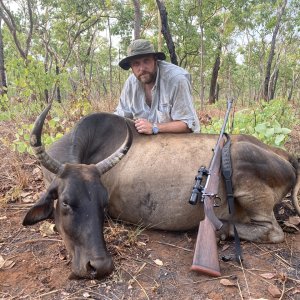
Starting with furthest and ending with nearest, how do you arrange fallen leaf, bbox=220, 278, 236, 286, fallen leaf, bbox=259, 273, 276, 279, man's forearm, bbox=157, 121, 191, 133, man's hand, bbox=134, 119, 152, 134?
man's forearm, bbox=157, 121, 191, 133 → man's hand, bbox=134, 119, 152, 134 → fallen leaf, bbox=259, 273, 276, 279 → fallen leaf, bbox=220, 278, 236, 286

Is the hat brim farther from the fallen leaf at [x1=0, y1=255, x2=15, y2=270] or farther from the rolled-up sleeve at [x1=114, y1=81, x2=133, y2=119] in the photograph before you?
the fallen leaf at [x1=0, y1=255, x2=15, y2=270]

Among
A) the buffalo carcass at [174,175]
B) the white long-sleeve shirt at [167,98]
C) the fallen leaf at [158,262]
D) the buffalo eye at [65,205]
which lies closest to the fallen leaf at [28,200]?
the buffalo carcass at [174,175]

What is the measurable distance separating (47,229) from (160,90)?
6.99ft

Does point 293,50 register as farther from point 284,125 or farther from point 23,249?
point 23,249

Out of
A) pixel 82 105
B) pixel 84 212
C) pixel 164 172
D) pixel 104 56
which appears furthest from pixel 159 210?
pixel 104 56

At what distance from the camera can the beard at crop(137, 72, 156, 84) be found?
178 inches

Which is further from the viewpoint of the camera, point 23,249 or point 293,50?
point 293,50

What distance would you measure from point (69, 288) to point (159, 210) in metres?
1.28

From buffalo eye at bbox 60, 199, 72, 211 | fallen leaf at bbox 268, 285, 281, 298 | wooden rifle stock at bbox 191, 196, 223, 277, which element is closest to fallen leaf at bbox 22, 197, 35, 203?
buffalo eye at bbox 60, 199, 72, 211

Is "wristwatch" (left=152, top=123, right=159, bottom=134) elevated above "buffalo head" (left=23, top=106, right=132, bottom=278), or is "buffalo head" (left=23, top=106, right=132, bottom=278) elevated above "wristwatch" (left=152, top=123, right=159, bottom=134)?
"wristwatch" (left=152, top=123, right=159, bottom=134)

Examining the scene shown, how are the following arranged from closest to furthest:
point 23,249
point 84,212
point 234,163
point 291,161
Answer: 1. point 84,212
2. point 23,249
3. point 234,163
4. point 291,161

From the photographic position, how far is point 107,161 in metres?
3.19

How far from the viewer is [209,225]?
3029 mm

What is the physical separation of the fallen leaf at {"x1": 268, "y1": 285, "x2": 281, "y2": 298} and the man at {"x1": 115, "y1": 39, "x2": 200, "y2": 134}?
2.07 metres
